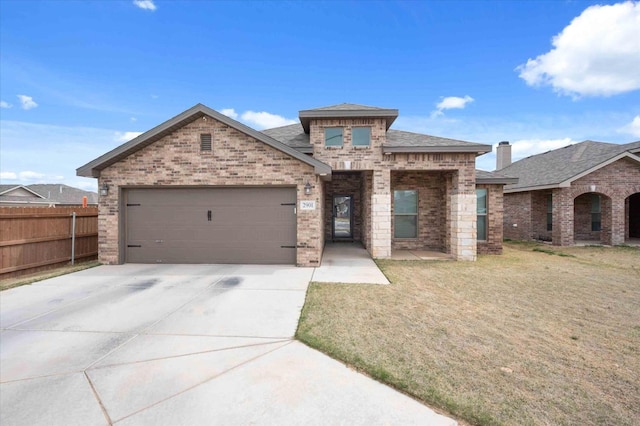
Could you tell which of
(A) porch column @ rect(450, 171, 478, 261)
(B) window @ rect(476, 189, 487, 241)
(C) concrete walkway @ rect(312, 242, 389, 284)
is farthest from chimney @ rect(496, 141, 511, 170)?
(C) concrete walkway @ rect(312, 242, 389, 284)

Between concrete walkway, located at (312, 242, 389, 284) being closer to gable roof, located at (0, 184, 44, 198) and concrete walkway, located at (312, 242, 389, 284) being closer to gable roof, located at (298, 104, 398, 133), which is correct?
gable roof, located at (298, 104, 398, 133)

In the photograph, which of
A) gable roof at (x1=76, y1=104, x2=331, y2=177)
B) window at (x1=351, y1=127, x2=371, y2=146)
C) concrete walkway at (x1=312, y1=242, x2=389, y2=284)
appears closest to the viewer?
concrete walkway at (x1=312, y1=242, x2=389, y2=284)

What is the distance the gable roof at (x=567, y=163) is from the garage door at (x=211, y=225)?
13.8 meters

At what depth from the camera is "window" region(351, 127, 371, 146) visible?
10.0m

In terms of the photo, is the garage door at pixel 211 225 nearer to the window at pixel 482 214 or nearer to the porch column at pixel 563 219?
the window at pixel 482 214

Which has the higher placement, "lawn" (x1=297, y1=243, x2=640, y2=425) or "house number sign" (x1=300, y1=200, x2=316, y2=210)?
"house number sign" (x1=300, y1=200, x2=316, y2=210)

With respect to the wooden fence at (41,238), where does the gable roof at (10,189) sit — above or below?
above

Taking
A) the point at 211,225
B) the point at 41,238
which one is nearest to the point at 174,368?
the point at 211,225

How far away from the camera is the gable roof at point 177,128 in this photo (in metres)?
8.38

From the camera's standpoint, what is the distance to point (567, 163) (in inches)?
627

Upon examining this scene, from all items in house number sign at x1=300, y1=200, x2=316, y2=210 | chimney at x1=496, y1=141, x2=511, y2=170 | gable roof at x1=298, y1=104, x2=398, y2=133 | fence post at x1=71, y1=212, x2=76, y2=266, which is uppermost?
chimney at x1=496, y1=141, x2=511, y2=170

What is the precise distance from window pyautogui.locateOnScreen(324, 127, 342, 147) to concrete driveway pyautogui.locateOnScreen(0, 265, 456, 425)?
20.1 ft

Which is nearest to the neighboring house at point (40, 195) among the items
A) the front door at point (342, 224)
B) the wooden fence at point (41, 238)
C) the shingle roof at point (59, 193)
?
the shingle roof at point (59, 193)

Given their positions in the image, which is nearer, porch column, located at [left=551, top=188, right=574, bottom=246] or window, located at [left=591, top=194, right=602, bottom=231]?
porch column, located at [left=551, top=188, right=574, bottom=246]
